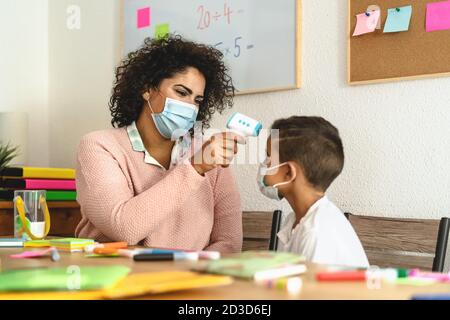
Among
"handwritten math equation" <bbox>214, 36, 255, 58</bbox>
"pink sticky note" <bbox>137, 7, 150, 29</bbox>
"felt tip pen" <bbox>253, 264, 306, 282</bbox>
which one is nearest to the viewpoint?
"felt tip pen" <bbox>253, 264, 306, 282</bbox>

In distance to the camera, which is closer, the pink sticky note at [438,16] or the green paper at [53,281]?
the green paper at [53,281]

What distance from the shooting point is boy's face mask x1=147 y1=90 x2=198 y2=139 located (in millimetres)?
1748

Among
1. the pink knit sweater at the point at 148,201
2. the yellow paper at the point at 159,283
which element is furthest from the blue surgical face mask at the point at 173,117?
the yellow paper at the point at 159,283

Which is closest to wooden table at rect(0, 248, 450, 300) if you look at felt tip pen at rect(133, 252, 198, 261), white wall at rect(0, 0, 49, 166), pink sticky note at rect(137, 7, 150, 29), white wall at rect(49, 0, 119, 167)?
felt tip pen at rect(133, 252, 198, 261)

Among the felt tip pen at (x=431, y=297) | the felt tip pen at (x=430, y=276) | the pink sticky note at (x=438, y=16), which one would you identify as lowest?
the felt tip pen at (x=430, y=276)

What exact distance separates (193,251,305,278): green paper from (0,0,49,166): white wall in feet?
7.22

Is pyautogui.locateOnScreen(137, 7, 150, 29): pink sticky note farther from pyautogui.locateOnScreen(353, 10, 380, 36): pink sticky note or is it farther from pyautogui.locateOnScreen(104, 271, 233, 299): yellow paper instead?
pyautogui.locateOnScreen(104, 271, 233, 299): yellow paper

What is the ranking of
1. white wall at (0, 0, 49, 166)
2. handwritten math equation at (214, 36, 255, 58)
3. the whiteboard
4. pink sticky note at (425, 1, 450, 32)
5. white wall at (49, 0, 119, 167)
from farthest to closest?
white wall at (0, 0, 49, 166) < white wall at (49, 0, 119, 167) < handwritten math equation at (214, 36, 255, 58) < the whiteboard < pink sticky note at (425, 1, 450, 32)

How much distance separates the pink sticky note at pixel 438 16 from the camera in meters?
1.61

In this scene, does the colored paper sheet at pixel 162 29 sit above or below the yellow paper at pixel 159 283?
above

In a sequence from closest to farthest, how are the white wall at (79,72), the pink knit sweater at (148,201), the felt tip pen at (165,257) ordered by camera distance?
1. the felt tip pen at (165,257)
2. the pink knit sweater at (148,201)
3. the white wall at (79,72)

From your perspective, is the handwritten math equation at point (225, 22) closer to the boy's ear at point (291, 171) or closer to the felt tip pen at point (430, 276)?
the boy's ear at point (291, 171)

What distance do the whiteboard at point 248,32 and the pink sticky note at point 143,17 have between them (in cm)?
4
